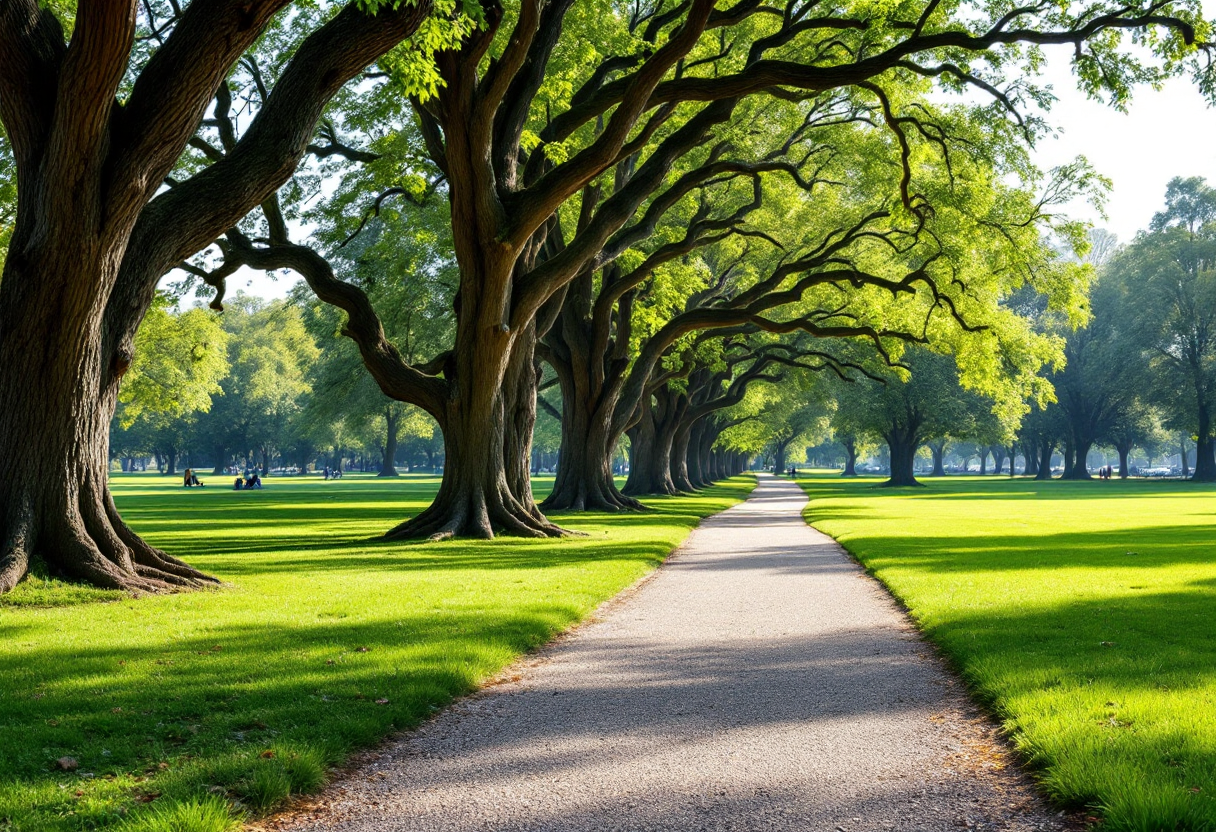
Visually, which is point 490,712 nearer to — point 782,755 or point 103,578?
point 782,755

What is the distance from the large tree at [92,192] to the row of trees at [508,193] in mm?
28

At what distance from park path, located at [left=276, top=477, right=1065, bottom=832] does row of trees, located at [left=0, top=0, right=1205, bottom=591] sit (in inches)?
234

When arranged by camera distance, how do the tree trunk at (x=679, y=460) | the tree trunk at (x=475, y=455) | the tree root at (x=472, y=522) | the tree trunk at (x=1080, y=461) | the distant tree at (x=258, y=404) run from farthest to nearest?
the distant tree at (x=258, y=404), the tree trunk at (x=1080, y=461), the tree trunk at (x=679, y=460), the tree root at (x=472, y=522), the tree trunk at (x=475, y=455)

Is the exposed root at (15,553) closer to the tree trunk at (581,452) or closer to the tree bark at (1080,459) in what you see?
the tree trunk at (581,452)

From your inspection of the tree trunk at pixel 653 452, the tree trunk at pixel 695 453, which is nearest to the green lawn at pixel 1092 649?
the tree trunk at pixel 653 452

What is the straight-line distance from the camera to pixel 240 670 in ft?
23.2

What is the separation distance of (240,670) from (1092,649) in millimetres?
6148

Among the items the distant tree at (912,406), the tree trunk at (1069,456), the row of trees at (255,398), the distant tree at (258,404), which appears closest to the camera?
the row of trees at (255,398)

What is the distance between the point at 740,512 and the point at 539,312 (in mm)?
12529

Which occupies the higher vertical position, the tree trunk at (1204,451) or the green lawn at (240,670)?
the tree trunk at (1204,451)

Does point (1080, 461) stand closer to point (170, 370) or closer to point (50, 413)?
point (170, 370)

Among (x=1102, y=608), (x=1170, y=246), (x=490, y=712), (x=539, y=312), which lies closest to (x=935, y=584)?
(x=1102, y=608)

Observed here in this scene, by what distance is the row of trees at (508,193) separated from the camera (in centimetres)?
998

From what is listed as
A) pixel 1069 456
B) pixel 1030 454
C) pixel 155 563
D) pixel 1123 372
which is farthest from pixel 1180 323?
pixel 155 563
